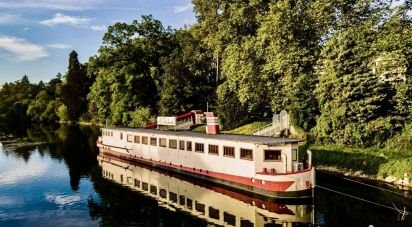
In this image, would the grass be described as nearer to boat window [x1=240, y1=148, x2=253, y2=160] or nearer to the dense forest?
the dense forest

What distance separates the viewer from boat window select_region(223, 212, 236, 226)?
28016mm

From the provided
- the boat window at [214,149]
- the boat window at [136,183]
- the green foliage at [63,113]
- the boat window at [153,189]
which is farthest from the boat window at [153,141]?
the green foliage at [63,113]

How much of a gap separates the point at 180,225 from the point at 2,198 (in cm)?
1868

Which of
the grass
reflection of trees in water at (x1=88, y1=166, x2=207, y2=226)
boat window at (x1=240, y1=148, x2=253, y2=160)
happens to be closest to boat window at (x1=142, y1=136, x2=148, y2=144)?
reflection of trees in water at (x1=88, y1=166, x2=207, y2=226)

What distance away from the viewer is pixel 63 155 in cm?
6081

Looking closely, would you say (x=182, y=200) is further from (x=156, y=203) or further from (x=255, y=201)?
(x=255, y=201)

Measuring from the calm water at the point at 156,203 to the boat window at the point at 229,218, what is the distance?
0.23 ft

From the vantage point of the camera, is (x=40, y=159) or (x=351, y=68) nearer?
(x=351, y=68)

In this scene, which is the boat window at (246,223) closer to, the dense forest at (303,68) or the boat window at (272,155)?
the boat window at (272,155)

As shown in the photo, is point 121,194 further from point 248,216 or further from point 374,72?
point 374,72

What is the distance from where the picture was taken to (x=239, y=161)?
116 ft

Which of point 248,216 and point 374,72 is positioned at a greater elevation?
point 374,72

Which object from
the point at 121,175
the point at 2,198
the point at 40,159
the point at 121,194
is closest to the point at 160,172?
the point at 121,175

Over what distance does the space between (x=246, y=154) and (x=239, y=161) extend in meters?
1.08
